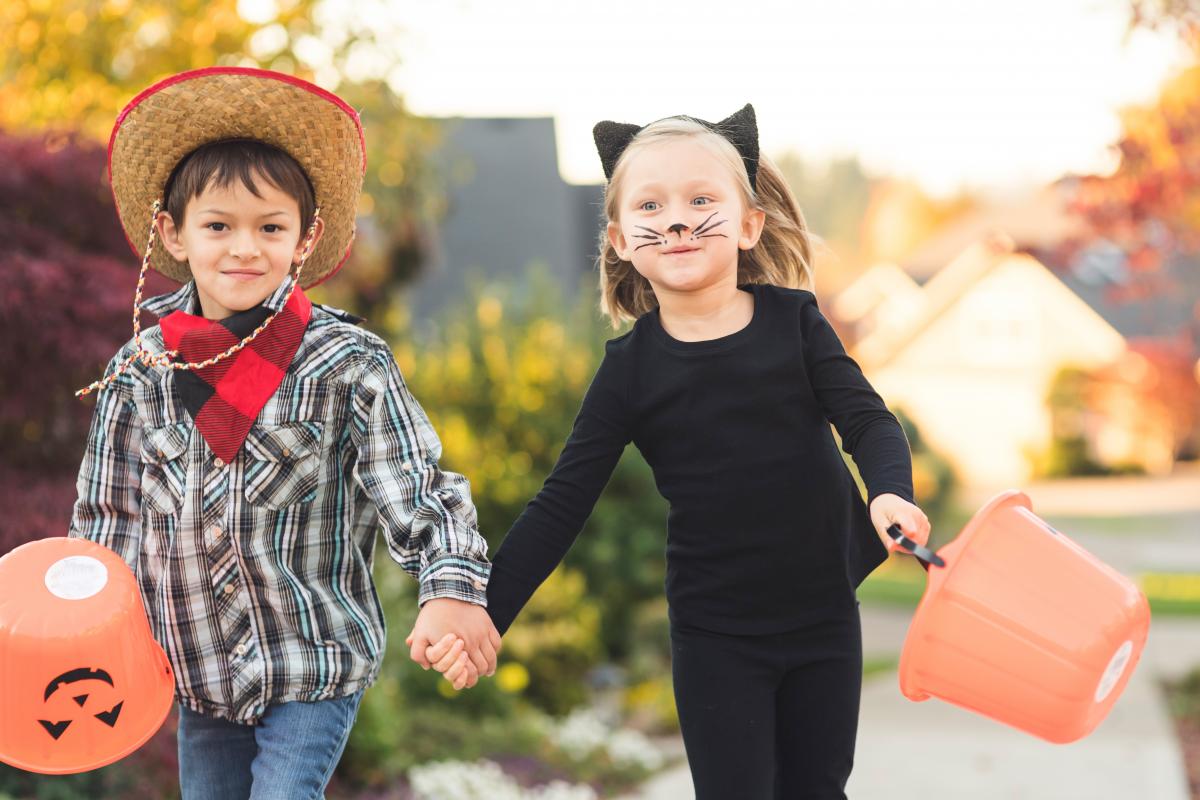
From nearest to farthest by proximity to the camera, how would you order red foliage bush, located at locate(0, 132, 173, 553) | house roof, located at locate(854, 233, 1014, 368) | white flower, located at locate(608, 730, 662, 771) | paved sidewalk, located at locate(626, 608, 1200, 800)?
red foliage bush, located at locate(0, 132, 173, 553), paved sidewalk, located at locate(626, 608, 1200, 800), white flower, located at locate(608, 730, 662, 771), house roof, located at locate(854, 233, 1014, 368)

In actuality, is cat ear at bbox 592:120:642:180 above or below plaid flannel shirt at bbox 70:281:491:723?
above

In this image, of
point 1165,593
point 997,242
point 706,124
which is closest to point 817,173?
point 1165,593

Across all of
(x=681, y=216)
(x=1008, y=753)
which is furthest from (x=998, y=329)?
(x=681, y=216)

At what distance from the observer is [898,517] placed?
2.34 m

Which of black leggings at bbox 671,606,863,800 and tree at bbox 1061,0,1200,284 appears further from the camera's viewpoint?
tree at bbox 1061,0,1200,284

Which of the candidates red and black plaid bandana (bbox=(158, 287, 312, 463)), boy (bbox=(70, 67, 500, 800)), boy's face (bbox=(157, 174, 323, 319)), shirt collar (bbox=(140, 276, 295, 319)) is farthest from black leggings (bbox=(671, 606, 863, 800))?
shirt collar (bbox=(140, 276, 295, 319))

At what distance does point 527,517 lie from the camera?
8.73 ft

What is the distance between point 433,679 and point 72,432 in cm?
305

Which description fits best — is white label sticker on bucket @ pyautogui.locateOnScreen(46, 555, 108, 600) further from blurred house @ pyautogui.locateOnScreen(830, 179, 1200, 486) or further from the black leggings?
blurred house @ pyautogui.locateOnScreen(830, 179, 1200, 486)

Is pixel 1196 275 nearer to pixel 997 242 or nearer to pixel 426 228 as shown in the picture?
pixel 997 242

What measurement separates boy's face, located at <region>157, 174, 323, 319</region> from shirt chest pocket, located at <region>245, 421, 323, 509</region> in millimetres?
257

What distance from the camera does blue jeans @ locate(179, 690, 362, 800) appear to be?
246 centimetres

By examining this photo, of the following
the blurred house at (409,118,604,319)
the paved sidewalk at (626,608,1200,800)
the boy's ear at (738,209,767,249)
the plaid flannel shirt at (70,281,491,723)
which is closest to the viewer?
the plaid flannel shirt at (70,281,491,723)

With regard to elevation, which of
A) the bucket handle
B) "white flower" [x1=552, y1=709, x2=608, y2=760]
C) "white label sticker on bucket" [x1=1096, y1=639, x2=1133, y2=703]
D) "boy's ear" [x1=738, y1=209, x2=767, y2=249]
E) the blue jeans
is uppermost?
"boy's ear" [x1=738, y1=209, x2=767, y2=249]
